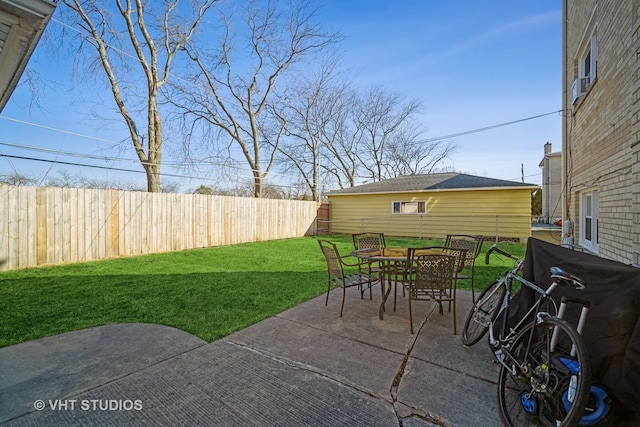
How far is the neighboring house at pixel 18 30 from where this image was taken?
1722 millimetres

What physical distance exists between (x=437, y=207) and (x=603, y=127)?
963 cm

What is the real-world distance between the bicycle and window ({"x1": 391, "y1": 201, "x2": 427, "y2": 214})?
12.1m

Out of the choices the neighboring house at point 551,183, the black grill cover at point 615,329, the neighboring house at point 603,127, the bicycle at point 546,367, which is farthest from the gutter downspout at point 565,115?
the neighboring house at point 551,183

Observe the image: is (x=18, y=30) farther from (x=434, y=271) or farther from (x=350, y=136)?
(x=350, y=136)

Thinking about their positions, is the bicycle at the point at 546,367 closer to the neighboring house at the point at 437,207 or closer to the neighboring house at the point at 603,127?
the neighboring house at the point at 603,127

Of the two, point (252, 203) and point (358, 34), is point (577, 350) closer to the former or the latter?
point (252, 203)

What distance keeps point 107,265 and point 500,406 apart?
8.31 meters

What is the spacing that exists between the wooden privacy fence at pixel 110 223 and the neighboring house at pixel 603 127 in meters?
10.3

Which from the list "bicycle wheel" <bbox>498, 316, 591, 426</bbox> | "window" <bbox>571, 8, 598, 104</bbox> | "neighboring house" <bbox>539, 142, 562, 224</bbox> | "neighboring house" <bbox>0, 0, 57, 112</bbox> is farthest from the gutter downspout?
"neighboring house" <bbox>539, 142, 562, 224</bbox>

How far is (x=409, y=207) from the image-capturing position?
47.2ft

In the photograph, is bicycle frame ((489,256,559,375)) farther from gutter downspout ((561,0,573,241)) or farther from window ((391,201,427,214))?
window ((391,201,427,214))

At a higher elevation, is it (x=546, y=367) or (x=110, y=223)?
(x=110, y=223)

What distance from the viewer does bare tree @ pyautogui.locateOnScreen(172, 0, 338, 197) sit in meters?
15.1

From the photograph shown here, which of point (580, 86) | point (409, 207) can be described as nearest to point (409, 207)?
point (409, 207)
